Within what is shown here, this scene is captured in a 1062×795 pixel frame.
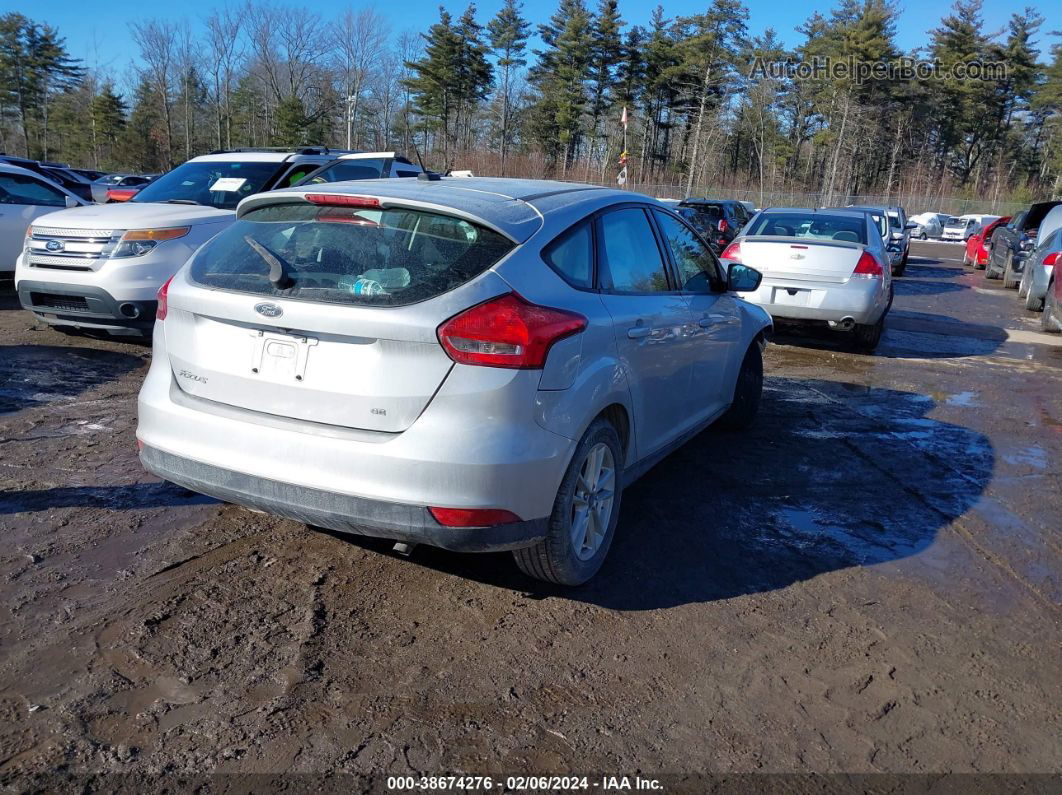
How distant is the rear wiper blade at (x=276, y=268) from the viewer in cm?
329

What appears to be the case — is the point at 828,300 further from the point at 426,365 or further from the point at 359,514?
the point at 359,514

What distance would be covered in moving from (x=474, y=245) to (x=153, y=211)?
598 centimetres

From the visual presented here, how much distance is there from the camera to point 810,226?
10.5 m

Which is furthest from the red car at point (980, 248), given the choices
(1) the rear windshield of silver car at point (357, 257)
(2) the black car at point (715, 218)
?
(1) the rear windshield of silver car at point (357, 257)

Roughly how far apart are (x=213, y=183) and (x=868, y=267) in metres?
7.31

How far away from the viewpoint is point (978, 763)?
272cm

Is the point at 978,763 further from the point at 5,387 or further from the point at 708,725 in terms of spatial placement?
the point at 5,387

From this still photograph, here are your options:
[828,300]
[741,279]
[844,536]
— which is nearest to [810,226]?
[828,300]

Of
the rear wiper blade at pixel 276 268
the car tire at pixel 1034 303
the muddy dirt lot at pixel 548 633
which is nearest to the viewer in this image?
the muddy dirt lot at pixel 548 633

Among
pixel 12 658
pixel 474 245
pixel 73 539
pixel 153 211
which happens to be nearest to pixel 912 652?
pixel 474 245

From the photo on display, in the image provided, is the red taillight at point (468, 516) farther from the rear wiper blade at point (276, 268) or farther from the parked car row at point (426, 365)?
the rear wiper blade at point (276, 268)

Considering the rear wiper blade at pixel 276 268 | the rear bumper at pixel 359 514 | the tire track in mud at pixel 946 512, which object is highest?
the rear wiper blade at pixel 276 268

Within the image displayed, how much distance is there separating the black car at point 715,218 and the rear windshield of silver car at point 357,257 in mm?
17528

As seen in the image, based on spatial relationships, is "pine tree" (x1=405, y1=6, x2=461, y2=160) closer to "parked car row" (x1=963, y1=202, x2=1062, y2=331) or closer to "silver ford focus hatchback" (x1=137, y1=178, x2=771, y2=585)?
"parked car row" (x1=963, y1=202, x2=1062, y2=331)
